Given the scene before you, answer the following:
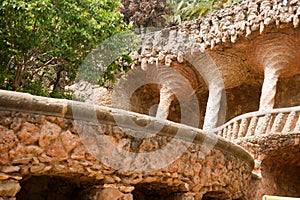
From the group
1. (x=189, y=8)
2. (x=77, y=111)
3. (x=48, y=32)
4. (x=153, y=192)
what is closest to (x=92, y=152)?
(x=77, y=111)

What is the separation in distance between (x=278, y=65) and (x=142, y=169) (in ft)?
25.6

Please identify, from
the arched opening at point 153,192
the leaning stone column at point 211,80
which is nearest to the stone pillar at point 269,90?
the leaning stone column at point 211,80

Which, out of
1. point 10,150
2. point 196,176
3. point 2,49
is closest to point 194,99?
point 2,49

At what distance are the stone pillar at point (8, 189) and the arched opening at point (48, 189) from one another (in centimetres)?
94

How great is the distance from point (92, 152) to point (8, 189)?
33.4 inches

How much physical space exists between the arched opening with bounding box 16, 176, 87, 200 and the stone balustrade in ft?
17.4

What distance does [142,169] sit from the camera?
4477 mm

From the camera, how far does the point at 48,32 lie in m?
8.61

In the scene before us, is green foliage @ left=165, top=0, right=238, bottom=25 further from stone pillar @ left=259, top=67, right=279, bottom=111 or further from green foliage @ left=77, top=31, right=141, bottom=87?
green foliage @ left=77, top=31, right=141, bottom=87

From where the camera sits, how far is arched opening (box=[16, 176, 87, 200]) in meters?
4.60

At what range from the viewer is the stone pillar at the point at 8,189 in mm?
3547

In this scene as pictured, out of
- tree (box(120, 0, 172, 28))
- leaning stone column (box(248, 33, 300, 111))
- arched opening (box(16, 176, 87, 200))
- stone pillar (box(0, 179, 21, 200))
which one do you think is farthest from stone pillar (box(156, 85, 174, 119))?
stone pillar (box(0, 179, 21, 200))

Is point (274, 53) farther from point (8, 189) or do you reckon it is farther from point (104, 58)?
point (8, 189)

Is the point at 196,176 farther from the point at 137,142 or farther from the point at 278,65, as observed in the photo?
the point at 278,65
